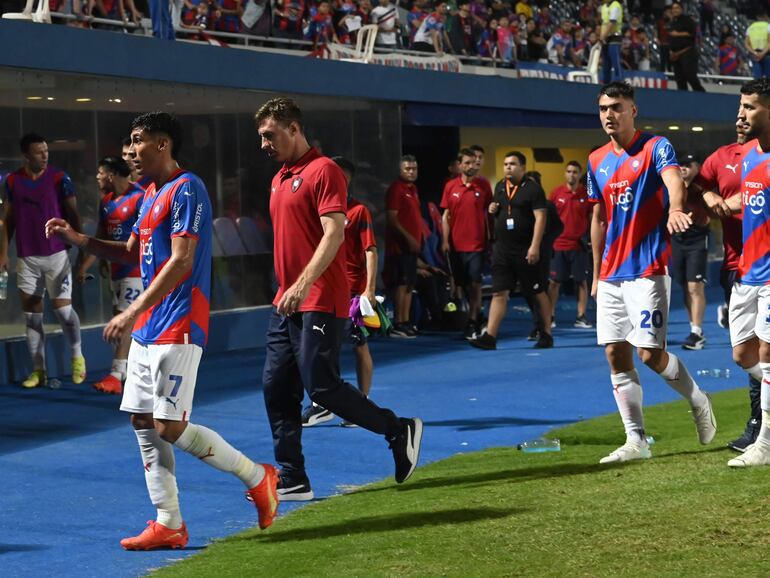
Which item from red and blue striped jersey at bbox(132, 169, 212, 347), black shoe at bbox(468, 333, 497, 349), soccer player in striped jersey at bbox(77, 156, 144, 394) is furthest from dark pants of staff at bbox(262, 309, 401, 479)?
black shoe at bbox(468, 333, 497, 349)

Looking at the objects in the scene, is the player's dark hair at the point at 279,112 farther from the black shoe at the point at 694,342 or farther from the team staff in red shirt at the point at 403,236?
the team staff in red shirt at the point at 403,236

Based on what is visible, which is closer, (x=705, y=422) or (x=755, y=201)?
(x=755, y=201)

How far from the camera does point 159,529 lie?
650cm

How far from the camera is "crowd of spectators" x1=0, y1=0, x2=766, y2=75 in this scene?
17469mm

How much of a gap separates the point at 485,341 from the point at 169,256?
9.72 meters

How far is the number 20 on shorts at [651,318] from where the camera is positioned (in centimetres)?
784

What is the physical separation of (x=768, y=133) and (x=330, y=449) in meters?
3.72

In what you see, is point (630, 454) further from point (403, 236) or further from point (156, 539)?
point (403, 236)

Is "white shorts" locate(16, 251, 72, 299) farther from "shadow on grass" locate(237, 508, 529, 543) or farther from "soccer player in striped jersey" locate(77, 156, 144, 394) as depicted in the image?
"shadow on grass" locate(237, 508, 529, 543)

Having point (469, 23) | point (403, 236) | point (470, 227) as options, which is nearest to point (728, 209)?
point (470, 227)

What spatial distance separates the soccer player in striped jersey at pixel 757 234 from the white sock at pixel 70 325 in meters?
7.20

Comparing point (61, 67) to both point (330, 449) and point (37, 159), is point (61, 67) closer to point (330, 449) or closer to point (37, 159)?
point (37, 159)

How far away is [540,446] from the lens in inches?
359

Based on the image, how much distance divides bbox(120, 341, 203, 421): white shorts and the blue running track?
0.71 m
